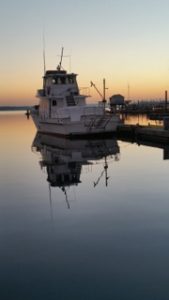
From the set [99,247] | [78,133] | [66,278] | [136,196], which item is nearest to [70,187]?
[136,196]

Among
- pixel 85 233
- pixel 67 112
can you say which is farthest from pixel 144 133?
pixel 85 233

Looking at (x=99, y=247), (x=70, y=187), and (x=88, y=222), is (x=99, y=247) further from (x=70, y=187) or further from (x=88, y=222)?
(x=70, y=187)

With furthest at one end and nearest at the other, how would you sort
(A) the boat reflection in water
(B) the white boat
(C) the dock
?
1. (B) the white boat
2. (C) the dock
3. (A) the boat reflection in water

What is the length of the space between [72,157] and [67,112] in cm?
1019

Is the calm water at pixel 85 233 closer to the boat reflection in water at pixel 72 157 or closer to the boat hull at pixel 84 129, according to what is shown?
the boat reflection in water at pixel 72 157

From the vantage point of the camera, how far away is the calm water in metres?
6.98

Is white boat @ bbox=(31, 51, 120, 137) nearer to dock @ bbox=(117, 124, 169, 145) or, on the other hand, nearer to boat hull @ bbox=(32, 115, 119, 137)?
boat hull @ bbox=(32, 115, 119, 137)

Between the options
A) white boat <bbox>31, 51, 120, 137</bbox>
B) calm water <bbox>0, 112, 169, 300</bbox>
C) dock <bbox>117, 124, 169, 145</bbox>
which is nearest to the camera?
calm water <bbox>0, 112, 169, 300</bbox>

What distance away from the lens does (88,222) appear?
10727mm

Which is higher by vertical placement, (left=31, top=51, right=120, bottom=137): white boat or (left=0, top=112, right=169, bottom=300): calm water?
(left=31, top=51, right=120, bottom=137): white boat

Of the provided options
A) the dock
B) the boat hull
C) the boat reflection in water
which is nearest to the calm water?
the boat reflection in water

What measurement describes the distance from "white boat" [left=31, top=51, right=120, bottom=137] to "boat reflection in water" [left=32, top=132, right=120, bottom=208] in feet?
3.37

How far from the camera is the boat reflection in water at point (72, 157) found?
693 inches

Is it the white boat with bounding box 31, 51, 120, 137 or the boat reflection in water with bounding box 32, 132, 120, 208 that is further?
the white boat with bounding box 31, 51, 120, 137
